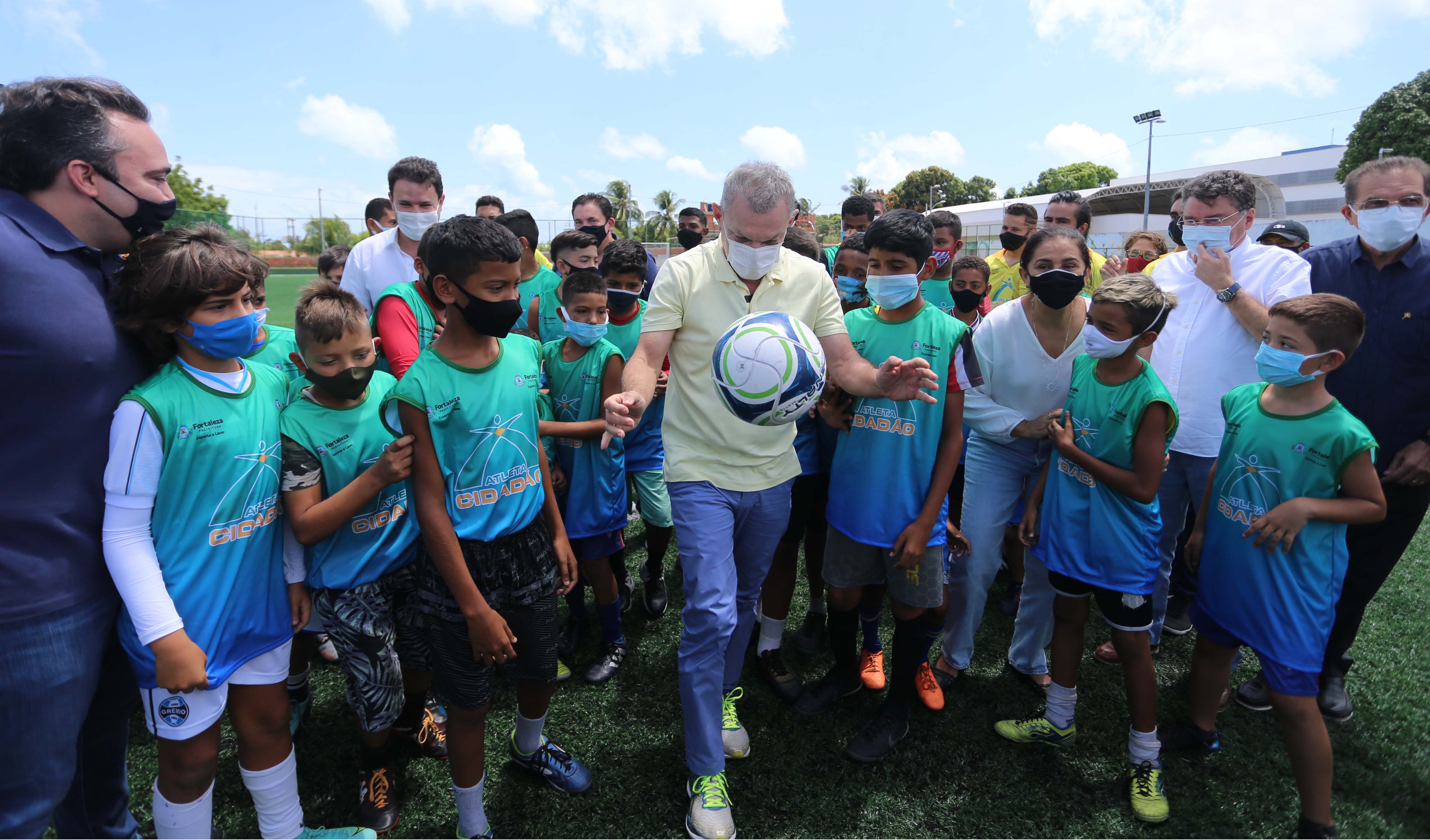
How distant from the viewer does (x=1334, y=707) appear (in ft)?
10.8

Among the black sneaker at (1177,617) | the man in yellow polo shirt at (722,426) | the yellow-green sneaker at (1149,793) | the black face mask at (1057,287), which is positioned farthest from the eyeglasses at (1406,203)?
the yellow-green sneaker at (1149,793)

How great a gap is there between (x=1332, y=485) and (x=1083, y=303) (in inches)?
47.4

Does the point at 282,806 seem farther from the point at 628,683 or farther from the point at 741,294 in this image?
the point at 741,294

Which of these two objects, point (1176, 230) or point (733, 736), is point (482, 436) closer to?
point (733, 736)

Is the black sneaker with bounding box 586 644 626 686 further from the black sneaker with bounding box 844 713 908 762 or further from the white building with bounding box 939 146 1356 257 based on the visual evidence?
the white building with bounding box 939 146 1356 257

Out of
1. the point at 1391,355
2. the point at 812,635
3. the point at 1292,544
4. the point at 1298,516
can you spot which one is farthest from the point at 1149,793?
the point at 1391,355

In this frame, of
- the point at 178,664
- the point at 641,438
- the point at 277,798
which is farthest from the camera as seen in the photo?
the point at 641,438

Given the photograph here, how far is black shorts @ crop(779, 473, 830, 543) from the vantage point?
355cm

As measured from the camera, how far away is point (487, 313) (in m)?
2.29

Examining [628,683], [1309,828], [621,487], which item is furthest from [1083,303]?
[628,683]

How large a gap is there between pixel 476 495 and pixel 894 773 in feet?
6.88

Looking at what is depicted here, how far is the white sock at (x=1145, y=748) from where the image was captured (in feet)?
8.96

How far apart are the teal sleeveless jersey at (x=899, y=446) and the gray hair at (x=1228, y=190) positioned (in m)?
1.74

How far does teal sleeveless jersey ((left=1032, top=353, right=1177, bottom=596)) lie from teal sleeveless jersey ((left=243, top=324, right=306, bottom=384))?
3438 millimetres
